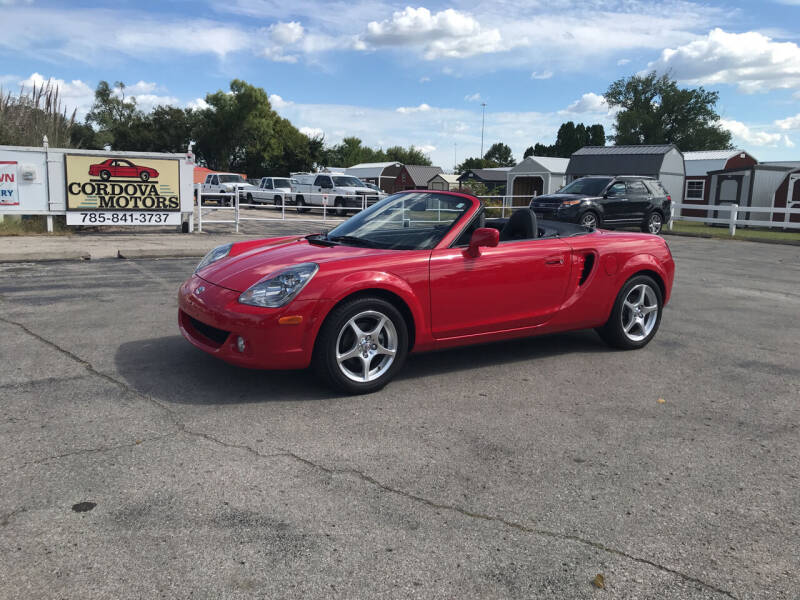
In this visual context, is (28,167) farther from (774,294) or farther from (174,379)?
(774,294)

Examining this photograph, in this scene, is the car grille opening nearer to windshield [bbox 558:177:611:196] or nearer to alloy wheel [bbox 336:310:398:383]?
alloy wheel [bbox 336:310:398:383]

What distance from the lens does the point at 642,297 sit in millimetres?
6062

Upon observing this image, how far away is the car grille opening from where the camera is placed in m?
4.56

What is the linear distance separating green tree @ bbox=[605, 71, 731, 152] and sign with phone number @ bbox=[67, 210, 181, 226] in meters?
74.0

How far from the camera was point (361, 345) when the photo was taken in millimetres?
4551

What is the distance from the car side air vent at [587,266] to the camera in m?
5.61

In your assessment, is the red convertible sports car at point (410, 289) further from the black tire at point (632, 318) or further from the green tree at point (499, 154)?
the green tree at point (499, 154)

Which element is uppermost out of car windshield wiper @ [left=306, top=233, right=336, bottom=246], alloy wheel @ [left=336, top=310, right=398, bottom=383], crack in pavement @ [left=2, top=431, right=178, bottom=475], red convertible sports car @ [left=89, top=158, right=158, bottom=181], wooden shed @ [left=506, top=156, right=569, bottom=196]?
wooden shed @ [left=506, top=156, right=569, bottom=196]

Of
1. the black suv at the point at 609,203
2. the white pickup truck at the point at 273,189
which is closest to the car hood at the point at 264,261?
the black suv at the point at 609,203

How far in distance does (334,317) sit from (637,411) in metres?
2.08

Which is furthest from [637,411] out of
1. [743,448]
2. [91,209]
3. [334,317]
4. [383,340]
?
[91,209]

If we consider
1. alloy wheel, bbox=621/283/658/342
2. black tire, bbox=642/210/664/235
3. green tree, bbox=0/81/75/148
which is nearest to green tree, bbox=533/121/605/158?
black tire, bbox=642/210/664/235

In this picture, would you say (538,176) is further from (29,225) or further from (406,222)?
(406,222)

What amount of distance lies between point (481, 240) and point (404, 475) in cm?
209
